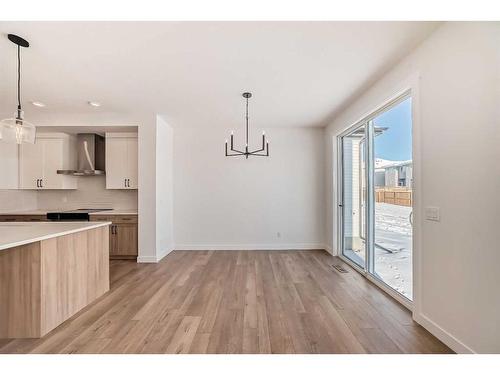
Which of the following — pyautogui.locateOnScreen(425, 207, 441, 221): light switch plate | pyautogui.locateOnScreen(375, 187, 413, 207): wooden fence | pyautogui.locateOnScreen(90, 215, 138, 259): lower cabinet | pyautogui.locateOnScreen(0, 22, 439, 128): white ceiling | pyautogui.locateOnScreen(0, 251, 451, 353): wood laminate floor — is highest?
pyautogui.locateOnScreen(0, 22, 439, 128): white ceiling

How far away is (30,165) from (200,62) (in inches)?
180

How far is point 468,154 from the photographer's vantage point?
182cm

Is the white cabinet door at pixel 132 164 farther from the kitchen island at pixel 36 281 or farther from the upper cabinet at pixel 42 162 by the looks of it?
the kitchen island at pixel 36 281

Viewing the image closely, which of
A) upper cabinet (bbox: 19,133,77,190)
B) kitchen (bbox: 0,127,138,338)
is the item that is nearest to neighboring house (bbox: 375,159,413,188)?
kitchen (bbox: 0,127,138,338)

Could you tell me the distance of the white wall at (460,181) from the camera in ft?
5.42

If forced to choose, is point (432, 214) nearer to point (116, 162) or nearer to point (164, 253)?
point (164, 253)

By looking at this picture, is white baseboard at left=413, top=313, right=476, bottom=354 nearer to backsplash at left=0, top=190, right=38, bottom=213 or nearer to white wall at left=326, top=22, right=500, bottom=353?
white wall at left=326, top=22, right=500, bottom=353

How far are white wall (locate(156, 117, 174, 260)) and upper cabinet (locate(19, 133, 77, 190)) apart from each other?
203cm

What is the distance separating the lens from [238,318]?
245 centimetres

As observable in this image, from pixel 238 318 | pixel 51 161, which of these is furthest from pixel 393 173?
pixel 51 161

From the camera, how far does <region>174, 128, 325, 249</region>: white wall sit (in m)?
5.45
